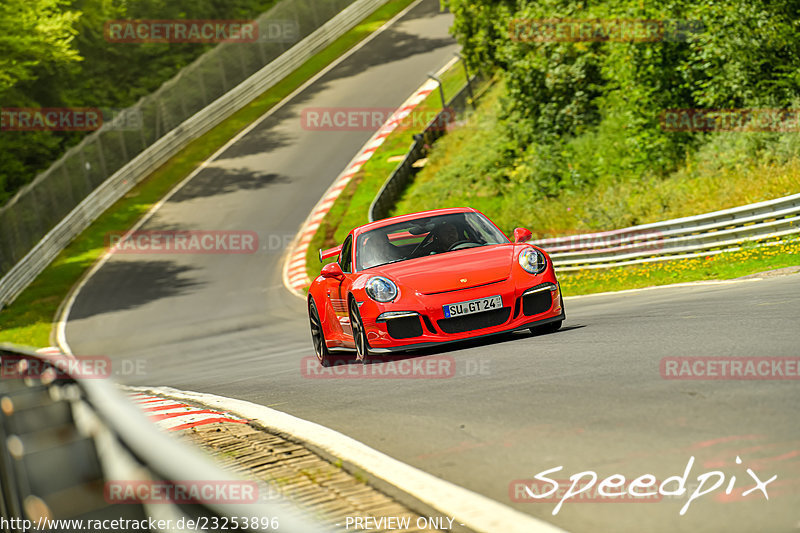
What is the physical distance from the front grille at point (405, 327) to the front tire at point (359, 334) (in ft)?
1.18

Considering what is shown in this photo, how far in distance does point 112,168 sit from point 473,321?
116ft

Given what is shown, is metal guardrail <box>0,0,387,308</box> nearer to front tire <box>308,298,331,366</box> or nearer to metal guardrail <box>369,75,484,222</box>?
metal guardrail <box>369,75,484,222</box>

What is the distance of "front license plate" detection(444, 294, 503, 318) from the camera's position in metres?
8.91

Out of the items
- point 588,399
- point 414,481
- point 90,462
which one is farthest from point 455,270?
point 90,462

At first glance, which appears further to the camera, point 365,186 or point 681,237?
point 365,186

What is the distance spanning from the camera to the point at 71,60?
43.0 m

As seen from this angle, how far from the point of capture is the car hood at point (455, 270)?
9.00m

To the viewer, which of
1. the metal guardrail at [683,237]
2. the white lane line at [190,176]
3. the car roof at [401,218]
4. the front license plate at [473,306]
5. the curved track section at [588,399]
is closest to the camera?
the curved track section at [588,399]

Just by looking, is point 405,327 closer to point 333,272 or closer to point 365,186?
point 333,272

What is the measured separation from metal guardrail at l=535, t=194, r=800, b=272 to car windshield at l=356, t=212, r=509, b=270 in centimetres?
821

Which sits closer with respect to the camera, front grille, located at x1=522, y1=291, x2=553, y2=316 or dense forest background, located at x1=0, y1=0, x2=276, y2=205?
front grille, located at x1=522, y1=291, x2=553, y2=316

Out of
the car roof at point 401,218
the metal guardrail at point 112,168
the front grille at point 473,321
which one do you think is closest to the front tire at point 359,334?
the front grille at point 473,321

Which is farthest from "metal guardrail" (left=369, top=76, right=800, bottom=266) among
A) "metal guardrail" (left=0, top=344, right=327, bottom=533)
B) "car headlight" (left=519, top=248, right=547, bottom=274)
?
"metal guardrail" (left=0, top=344, right=327, bottom=533)

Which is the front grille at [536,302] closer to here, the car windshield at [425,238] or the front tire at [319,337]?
the car windshield at [425,238]
